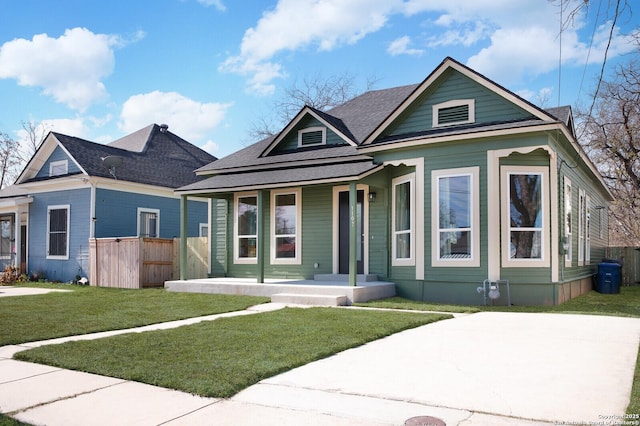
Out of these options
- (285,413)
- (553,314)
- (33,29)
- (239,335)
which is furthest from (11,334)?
A: (33,29)

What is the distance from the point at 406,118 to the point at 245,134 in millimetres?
25369

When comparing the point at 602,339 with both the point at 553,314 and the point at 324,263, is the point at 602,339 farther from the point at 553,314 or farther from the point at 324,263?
the point at 324,263

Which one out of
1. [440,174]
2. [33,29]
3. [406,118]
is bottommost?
[440,174]

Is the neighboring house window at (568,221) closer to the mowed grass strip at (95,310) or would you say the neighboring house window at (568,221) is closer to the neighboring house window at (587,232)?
the neighboring house window at (587,232)

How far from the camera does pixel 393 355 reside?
6469 mm

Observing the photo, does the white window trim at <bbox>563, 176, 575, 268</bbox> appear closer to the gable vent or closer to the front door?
the gable vent

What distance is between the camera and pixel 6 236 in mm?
22406

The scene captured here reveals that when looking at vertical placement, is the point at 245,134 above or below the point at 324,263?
above

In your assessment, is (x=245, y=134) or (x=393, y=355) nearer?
(x=393, y=355)

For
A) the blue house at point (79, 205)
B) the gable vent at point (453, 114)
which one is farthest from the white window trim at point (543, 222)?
the blue house at point (79, 205)

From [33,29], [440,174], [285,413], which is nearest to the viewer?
[285,413]

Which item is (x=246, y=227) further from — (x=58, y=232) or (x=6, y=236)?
(x=6, y=236)

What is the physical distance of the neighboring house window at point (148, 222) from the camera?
20234 millimetres

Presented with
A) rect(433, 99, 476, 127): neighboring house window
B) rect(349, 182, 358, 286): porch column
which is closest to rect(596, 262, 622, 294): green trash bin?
rect(433, 99, 476, 127): neighboring house window
